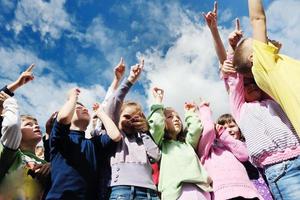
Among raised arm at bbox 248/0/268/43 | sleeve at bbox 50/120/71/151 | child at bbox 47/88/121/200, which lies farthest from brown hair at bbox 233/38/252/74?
sleeve at bbox 50/120/71/151

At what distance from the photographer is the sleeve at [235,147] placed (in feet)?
13.2

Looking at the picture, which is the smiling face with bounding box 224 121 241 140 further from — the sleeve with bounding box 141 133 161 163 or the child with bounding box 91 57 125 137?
the child with bounding box 91 57 125 137

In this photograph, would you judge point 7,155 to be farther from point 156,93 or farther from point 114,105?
point 156,93

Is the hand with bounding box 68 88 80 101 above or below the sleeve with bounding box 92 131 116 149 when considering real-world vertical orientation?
above

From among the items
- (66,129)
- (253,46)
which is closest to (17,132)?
(66,129)

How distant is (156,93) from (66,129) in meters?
1.37

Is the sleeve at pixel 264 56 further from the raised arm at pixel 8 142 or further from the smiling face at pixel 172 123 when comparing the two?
the raised arm at pixel 8 142

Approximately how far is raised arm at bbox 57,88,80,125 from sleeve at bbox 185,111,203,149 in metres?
1.39

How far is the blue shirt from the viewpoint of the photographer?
3430 millimetres

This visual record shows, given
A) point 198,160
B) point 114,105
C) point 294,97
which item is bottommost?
point 294,97

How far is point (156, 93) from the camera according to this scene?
4535 mm

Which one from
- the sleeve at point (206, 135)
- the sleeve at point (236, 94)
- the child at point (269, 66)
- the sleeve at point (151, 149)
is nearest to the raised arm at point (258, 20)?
the child at point (269, 66)

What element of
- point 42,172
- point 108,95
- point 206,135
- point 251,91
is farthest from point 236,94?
point 42,172

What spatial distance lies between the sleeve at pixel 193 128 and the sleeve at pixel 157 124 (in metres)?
0.31
